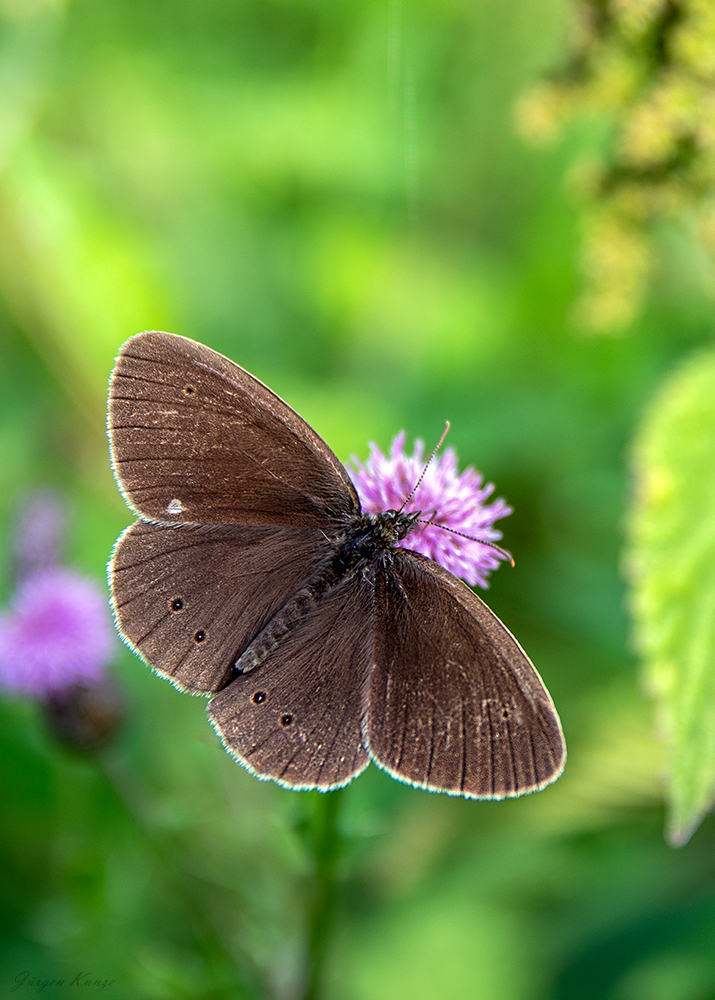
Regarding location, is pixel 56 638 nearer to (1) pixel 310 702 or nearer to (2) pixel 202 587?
(2) pixel 202 587

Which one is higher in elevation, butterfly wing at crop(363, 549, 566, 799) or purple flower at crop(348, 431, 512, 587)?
purple flower at crop(348, 431, 512, 587)

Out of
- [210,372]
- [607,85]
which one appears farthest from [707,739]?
[607,85]

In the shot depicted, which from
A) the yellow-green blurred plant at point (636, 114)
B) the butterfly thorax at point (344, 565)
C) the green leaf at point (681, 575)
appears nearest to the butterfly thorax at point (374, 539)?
the butterfly thorax at point (344, 565)

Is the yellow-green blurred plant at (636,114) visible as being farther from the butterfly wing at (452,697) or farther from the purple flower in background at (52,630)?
the purple flower in background at (52,630)

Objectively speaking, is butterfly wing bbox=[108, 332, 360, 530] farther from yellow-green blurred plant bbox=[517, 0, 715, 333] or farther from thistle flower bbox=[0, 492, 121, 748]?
yellow-green blurred plant bbox=[517, 0, 715, 333]

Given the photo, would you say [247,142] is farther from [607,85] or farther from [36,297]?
[607,85]

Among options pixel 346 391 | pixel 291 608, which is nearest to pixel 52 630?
pixel 291 608

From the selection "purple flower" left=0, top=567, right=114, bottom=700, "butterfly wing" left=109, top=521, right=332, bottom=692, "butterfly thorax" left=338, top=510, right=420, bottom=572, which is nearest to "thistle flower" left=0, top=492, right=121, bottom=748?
"purple flower" left=0, top=567, right=114, bottom=700
